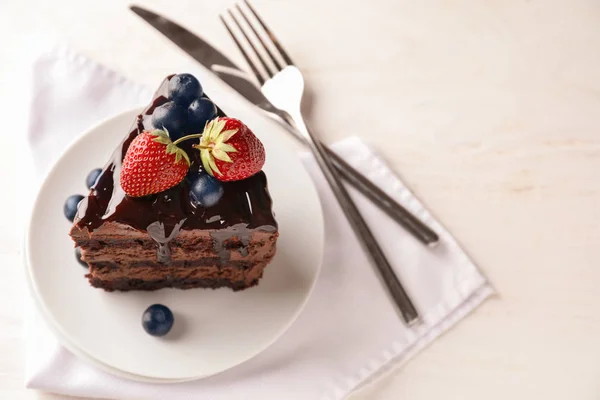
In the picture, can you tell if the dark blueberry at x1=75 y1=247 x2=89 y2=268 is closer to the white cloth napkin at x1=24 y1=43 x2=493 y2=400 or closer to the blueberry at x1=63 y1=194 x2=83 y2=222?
the blueberry at x1=63 y1=194 x2=83 y2=222

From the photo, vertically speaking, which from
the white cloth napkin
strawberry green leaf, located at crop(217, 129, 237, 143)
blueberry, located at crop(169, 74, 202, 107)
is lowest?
the white cloth napkin

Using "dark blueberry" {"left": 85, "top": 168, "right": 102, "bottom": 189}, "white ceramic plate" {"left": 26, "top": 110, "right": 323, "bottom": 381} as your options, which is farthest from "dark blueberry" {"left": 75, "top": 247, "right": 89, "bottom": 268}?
"dark blueberry" {"left": 85, "top": 168, "right": 102, "bottom": 189}

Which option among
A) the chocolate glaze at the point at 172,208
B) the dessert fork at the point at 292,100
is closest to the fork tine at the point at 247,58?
the dessert fork at the point at 292,100

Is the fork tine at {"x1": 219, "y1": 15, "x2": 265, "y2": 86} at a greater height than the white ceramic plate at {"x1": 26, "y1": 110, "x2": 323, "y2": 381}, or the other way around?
the fork tine at {"x1": 219, "y1": 15, "x2": 265, "y2": 86}

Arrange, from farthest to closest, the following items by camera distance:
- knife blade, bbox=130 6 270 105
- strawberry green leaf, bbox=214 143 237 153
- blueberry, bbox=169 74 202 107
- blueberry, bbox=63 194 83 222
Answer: knife blade, bbox=130 6 270 105 < blueberry, bbox=63 194 83 222 < blueberry, bbox=169 74 202 107 < strawberry green leaf, bbox=214 143 237 153

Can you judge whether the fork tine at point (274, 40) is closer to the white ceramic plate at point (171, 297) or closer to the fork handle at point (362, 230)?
the fork handle at point (362, 230)

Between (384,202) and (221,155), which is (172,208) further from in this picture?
(384,202)

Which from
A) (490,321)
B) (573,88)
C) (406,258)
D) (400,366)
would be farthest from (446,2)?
(400,366)
